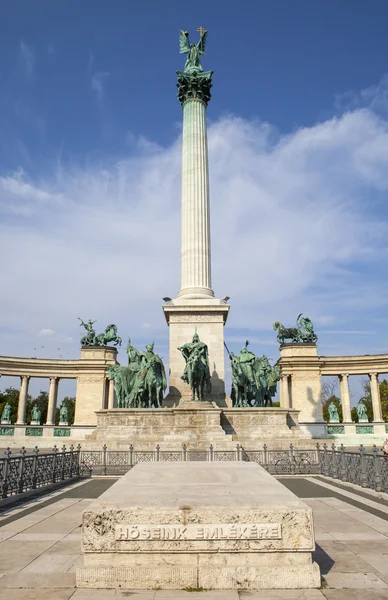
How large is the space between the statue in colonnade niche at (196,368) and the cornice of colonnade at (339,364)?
124ft

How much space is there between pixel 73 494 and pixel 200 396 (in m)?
14.5

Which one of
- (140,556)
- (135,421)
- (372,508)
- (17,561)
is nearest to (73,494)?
(17,561)

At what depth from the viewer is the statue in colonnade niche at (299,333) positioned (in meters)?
66.6

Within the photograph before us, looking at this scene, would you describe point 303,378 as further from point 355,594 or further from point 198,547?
point 198,547

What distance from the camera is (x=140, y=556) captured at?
5668 millimetres

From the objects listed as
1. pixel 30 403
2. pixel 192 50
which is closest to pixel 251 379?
pixel 192 50

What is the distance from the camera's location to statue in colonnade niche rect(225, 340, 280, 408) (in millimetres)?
30750

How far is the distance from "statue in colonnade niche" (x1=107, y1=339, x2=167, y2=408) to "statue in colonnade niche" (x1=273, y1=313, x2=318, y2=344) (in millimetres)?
39561

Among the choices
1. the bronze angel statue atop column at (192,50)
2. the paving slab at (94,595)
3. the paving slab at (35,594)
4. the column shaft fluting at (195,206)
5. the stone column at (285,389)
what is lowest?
the paving slab at (35,594)

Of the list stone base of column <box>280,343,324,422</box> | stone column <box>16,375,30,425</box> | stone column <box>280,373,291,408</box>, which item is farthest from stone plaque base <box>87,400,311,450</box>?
stone column <box>16,375,30,425</box>

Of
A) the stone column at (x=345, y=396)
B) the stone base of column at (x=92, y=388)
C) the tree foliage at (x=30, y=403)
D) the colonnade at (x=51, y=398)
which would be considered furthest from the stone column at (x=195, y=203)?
the tree foliage at (x=30, y=403)

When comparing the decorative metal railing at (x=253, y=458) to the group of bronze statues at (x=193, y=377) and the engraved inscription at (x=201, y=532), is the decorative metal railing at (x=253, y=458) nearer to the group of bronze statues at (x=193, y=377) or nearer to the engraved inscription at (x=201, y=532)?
the group of bronze statues at (x=193, y=377)

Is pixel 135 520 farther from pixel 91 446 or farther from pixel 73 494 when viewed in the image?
pixel 91 446

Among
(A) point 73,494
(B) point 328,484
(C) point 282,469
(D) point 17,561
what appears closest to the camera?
(D) point 17,561
